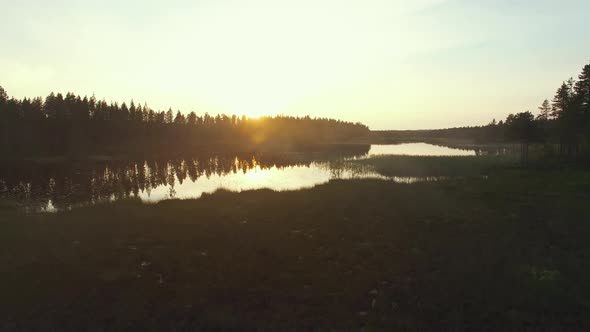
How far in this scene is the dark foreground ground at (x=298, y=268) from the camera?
929 cm

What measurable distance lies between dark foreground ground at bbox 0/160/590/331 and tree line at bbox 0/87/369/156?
6871cm

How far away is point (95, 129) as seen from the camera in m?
90.6

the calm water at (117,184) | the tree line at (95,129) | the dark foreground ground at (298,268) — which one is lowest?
the dark foreground ground at (298,268)

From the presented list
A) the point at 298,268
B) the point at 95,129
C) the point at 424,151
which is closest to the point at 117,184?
the point at 298,268

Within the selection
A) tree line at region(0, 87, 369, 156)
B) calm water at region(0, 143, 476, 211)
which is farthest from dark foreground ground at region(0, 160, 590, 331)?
tree line at region(0, 87, 369, 156)

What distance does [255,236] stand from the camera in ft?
56.6

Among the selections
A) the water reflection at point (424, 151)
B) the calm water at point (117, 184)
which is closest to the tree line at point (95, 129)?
the calm water at point (117, 184)

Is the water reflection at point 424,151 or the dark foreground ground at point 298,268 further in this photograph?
the water reflection at point 424,151

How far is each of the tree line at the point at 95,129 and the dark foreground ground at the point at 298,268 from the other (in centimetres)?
6871

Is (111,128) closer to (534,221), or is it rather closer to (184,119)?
(184,119)

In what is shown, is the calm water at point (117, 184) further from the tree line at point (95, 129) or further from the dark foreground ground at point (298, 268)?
the tree line at point (95, 129)

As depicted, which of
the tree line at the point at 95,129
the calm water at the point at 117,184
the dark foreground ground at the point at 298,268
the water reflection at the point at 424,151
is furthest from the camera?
the water reflection at the point at 424,151

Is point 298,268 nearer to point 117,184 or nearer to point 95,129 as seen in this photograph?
point 117,184

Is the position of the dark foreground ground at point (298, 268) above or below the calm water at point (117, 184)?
below
